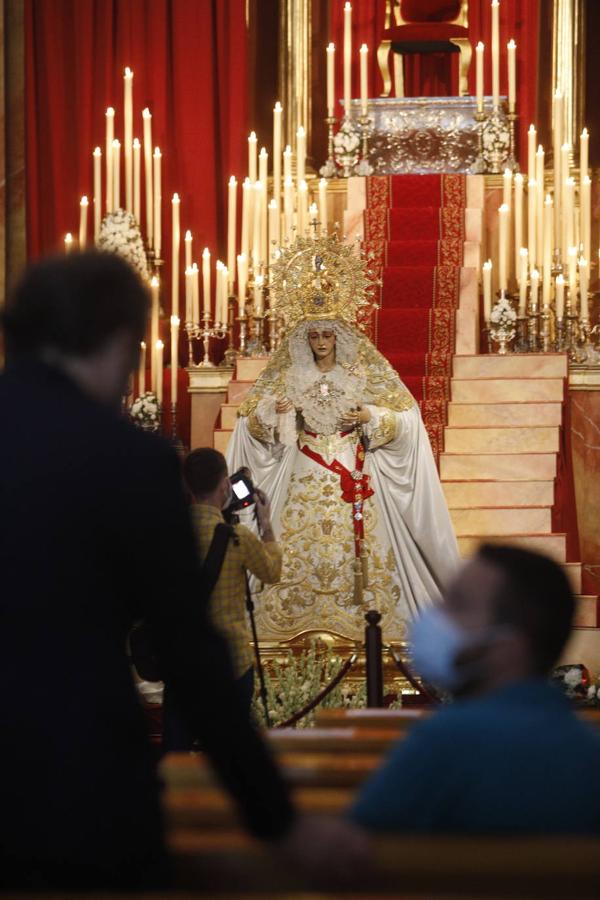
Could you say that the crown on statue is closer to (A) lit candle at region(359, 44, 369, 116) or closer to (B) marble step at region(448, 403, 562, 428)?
(B) marble step at region(448, 403, 562, 428)

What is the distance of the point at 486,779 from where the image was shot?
2.23 metres

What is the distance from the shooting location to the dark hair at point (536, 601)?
91.4 inches

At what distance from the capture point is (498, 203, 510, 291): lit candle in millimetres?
11469

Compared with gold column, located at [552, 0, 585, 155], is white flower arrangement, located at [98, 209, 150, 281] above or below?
below

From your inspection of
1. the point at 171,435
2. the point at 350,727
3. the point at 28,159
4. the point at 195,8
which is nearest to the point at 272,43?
the point at 195,8

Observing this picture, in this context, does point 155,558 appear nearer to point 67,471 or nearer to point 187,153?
point 67,471

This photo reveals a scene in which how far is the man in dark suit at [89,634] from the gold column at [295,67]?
1147 cm

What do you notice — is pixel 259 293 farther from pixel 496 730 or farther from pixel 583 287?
pixel 496 730

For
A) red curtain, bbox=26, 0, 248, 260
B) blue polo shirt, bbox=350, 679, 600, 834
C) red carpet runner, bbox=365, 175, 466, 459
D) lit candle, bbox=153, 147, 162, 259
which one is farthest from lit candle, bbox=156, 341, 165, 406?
blue polo shirt, bbox=350, 679, 600, 834

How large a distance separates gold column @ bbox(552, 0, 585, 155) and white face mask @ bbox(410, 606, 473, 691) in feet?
36.3

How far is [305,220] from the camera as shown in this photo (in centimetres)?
1207

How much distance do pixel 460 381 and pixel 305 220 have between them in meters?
2.10

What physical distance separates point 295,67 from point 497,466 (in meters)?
4.73

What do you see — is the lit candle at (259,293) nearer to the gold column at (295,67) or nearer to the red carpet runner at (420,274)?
the red carpet runner at (420,274)
